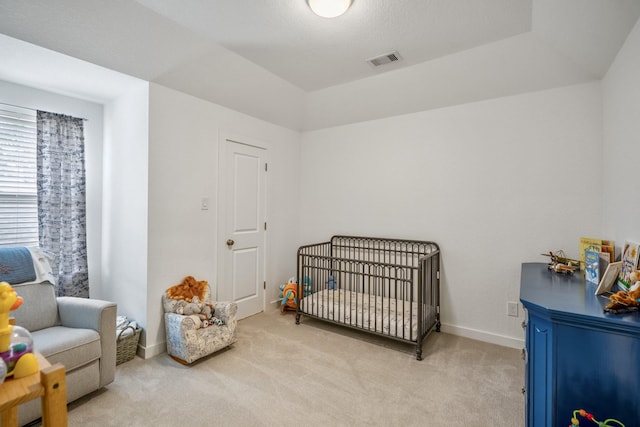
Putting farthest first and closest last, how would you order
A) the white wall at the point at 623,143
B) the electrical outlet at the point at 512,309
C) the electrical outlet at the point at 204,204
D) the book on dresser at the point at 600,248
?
the electrical outlet at the point at 204,204 < the electrical outlet at the point at 512,309 < the book on dresser at the point at 600,248 < the white wall at the point at 623,143

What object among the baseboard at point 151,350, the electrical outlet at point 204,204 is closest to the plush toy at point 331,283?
the electrical outlet at point 204,204

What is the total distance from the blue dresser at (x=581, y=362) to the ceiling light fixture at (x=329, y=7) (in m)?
1.95

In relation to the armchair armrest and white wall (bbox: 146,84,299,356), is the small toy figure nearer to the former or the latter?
white wall (bbox: 146,84,299,356)

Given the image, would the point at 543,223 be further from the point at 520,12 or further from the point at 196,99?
the point at 196,99

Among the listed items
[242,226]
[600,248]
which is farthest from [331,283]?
[600,248]

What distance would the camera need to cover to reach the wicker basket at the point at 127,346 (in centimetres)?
234

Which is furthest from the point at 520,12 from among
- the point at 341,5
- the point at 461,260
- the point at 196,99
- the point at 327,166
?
the point at 196,99

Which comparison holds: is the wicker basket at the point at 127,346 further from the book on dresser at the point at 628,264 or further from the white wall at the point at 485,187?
the book on dresser at the point at 628,264

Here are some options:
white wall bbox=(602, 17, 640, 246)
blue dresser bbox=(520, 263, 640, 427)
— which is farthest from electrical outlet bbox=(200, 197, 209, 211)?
white wall bbox=(602, 17, 640, 246)

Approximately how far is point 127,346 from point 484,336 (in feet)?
10.3

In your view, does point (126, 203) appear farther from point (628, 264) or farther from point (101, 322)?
point (628, 264)

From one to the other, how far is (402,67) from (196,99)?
1.95 meters

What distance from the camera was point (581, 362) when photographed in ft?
3.86

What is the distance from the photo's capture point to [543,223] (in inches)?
101
